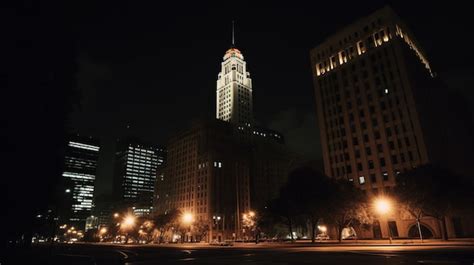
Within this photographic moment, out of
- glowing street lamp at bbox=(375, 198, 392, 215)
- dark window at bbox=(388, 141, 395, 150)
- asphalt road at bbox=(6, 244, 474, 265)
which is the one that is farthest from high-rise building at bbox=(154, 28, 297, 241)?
asphalt road at bbox=(6, 244, 474, 265)

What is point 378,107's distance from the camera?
9212 cm

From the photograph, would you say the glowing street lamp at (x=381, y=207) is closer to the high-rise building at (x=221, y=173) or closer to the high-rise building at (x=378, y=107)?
the high-rise building at (x=378, y=107)

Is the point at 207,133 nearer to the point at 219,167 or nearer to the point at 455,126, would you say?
the point at 219,167

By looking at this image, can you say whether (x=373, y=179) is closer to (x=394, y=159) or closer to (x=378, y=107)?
(x=394, y=159)

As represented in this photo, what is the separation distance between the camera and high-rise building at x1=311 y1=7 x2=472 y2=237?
84.7 m

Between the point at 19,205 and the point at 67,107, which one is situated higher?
the point at 67,107

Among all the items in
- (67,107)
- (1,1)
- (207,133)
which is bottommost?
(67,107)

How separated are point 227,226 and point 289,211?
88659 millimetres

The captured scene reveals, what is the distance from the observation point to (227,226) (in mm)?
151500

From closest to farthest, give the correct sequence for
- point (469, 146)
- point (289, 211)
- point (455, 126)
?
point (289, 211) → point (455, 126) → point (469, 146)

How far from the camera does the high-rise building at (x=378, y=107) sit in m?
84.7

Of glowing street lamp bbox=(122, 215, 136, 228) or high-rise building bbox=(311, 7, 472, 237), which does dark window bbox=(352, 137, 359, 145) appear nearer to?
high-rise building bbox=(311, 7, 472, 237)

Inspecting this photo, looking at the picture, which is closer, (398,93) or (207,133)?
(398,93)

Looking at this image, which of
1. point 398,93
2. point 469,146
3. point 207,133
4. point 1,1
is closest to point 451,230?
point 398,93
